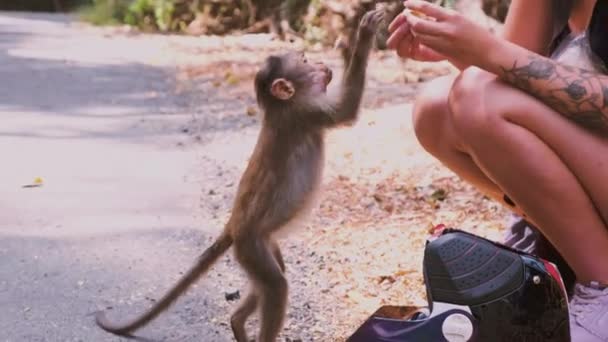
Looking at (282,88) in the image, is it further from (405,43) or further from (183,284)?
(183,284)

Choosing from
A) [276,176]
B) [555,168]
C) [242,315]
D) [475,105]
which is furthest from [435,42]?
[242,315]

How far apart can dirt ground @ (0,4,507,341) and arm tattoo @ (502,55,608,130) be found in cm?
84

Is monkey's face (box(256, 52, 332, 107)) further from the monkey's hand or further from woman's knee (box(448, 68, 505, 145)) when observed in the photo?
woman's knee (box(448, 68, 505, 145))

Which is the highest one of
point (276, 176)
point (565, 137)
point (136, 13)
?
point (565, 137)

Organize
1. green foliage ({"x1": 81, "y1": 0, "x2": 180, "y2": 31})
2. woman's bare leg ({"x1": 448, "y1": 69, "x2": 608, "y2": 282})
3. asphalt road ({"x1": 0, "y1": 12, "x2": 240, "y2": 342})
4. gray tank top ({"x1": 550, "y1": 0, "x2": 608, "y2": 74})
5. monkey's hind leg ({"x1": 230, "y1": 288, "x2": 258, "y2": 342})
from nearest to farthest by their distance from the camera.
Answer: woman's bare leg ({"x1": 448, "y1": 69, "x2": 608, "y2": 282}) < gray tank top ({"x1": 550, "y1": 0, "x2": 608, "y2": 74}) < monkey's hind leg ({"x1": 230, "y1": 288, "x2": 258, "y2": 342}) < asphalt road ({"x1": 0, "y1": 12, "x2": 240, "y2": 342}) < green foliage ({"x1": 81, "y1": 0, "x2": 180, "y2": 31})

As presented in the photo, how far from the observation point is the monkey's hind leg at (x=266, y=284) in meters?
2.18

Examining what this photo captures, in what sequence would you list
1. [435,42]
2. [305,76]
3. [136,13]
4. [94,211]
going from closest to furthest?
1. [435,42]
2. [305,76]
3. [94,211]
4. [136,13]

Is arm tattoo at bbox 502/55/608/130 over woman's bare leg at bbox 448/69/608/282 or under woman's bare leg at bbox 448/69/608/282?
over

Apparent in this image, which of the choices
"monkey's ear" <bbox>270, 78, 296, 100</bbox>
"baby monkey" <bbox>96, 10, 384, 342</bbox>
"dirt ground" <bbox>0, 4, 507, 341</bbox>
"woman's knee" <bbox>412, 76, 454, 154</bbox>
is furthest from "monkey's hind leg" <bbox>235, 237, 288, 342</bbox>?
"woman's knee" <bbox>412, 76, 454, 154</bbox>

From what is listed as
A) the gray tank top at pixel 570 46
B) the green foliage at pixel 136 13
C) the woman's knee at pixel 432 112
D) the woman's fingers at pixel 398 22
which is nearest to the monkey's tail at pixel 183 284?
the woman's knee at pixel 432 112

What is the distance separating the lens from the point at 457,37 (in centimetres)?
200

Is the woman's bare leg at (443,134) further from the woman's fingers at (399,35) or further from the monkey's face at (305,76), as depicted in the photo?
the monkey's face at (305,76)

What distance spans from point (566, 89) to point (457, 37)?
26 centimetres

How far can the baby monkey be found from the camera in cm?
220
